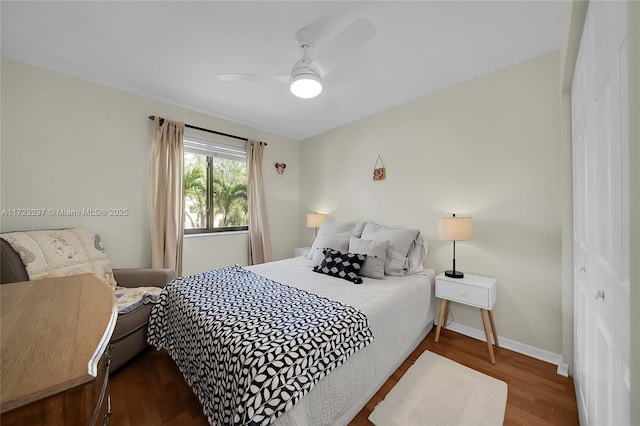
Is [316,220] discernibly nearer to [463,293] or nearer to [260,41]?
[463,293]

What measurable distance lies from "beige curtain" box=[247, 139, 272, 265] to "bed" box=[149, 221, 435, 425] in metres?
1.15

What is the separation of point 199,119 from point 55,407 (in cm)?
337

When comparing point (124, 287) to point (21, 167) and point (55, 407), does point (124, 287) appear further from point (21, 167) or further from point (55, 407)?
point (55, 407)

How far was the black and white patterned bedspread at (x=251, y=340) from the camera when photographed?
1.02m

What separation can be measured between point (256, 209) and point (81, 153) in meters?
1.99

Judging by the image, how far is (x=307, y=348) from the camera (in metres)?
1.16

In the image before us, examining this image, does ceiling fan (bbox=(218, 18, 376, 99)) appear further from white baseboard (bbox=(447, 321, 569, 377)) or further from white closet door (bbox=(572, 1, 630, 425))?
white baseboard (bbox=(447, 321, 569, 377))

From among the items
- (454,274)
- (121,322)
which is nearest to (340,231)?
(454,274)

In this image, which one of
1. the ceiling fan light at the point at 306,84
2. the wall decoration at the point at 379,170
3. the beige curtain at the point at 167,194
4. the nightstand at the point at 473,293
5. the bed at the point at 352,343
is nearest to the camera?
the bed at the point at 352,343

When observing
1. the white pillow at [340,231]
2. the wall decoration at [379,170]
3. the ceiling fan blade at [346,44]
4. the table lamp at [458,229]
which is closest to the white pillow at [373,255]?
the white pillow at [340,231]

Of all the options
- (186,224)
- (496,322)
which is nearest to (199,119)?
(186,224)

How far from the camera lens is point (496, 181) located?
7.59 feet

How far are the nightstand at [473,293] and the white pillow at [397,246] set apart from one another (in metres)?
0.36

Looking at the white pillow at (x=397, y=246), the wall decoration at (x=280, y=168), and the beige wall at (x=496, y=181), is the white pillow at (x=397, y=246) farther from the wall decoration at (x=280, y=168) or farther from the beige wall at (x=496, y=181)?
the wall decoration at (x=280, y=168)
